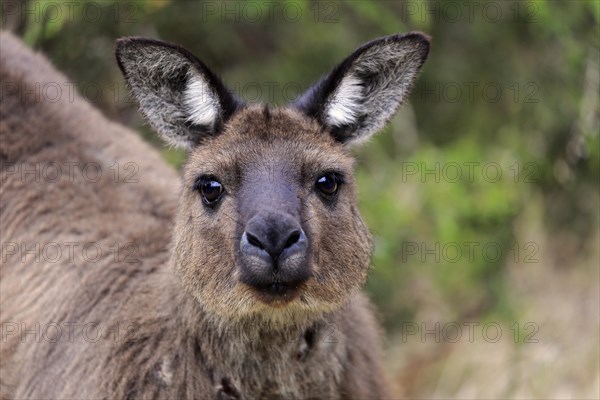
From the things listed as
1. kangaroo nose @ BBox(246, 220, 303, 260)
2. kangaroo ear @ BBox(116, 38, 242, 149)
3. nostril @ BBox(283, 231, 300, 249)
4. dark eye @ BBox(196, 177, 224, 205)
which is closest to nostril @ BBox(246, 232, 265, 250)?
kangaroo nose @ BBox(246, 220, 303, 260)

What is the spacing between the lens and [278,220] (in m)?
5.12

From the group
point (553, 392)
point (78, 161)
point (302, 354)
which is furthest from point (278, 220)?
point (553, 392)

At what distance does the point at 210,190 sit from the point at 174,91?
79 cm

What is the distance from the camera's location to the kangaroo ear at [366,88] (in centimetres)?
586

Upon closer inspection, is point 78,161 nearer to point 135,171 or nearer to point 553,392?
point 135,171

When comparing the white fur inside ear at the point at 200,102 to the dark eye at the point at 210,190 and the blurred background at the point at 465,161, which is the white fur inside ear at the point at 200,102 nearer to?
the dark eye at the point at 210,190

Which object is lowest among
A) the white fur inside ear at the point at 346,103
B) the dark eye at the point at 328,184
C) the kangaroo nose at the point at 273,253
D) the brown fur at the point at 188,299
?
the brown fur at the point at 188,299

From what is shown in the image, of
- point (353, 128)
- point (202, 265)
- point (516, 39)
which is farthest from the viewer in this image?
point (516, 39)

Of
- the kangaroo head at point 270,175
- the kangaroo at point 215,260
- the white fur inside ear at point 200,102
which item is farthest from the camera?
the white fur inside ear at point 200,102

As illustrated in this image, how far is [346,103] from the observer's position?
6020 mm

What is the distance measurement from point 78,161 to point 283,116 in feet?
6.34

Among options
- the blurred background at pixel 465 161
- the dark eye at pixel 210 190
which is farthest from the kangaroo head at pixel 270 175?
the blurred background at pixel 465 161

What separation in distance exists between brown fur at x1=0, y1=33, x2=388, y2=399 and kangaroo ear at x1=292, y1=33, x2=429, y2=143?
0.54ft

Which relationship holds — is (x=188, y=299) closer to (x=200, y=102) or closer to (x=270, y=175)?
(x=270, y=175)
